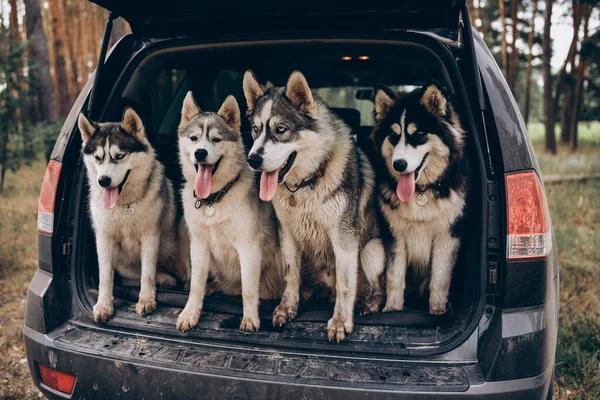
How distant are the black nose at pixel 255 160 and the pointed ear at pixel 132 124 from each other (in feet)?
3.19

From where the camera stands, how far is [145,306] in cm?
249

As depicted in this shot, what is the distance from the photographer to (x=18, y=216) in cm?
709

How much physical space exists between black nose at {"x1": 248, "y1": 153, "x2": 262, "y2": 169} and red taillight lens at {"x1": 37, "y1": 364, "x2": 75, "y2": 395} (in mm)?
1277

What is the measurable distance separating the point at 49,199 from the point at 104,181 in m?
0.32

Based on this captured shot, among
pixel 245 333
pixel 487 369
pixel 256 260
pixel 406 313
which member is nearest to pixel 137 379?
pixel 245 333

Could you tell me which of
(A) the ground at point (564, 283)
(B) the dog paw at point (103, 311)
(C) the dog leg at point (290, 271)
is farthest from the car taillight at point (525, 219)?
(B) the dog paw at point (103, 311)

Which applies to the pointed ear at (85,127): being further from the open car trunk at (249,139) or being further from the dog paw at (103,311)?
the dog paw at (103,311)

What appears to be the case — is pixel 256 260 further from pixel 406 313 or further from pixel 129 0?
pixel 129 0

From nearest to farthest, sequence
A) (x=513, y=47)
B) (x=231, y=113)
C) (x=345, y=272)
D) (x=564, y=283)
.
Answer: (x=345, y=272) < (x=231, y=113) < (x=564, y=283) < (x=513, y=47)

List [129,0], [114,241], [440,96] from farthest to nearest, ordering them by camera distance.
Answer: [114,241]
[440,96]
[129,0]

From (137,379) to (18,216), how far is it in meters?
6.36

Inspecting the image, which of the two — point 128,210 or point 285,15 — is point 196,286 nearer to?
point 128,210

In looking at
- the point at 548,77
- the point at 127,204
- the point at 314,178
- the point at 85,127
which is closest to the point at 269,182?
the point at 314,178

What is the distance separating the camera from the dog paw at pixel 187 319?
7.41 feet
